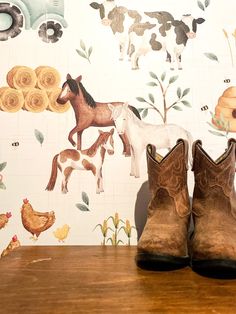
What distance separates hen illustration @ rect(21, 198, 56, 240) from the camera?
0.99 meters

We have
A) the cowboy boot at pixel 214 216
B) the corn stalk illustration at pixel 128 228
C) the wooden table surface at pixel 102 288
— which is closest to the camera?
the wooden table surface at pixel 102 288

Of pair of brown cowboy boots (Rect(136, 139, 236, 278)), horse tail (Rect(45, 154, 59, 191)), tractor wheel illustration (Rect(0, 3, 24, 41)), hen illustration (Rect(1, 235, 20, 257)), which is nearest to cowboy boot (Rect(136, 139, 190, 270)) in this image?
pair of brown cowboy boots (Rect(136, 139, 236, 278))

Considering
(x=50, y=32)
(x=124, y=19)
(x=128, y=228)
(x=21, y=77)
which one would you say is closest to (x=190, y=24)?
(x=124, y=19)

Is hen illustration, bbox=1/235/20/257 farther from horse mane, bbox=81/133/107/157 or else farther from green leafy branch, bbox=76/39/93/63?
green leafy branch, bbox=76/39/93/63

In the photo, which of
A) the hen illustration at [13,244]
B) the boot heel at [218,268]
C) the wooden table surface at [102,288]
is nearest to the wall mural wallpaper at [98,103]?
the hen illustration at [13,244]

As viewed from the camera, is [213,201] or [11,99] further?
[11,99]

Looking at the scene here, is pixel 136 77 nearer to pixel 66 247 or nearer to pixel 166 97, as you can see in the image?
pixel 166 97

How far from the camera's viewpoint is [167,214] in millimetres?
766

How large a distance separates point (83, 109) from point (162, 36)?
32 cm

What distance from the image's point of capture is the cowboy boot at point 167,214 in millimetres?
695

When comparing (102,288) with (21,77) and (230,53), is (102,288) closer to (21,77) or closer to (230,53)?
(21,77)

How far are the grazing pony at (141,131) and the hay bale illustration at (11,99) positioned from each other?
27cm

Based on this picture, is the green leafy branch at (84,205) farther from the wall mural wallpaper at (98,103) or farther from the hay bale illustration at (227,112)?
the hay bale illustration at (227,112)

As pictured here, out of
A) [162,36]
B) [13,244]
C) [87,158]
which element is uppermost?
[162,36]
